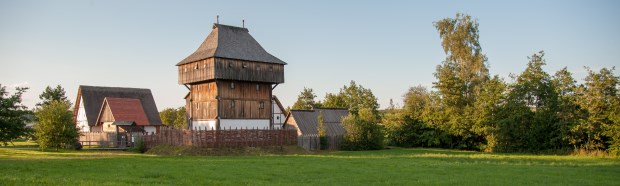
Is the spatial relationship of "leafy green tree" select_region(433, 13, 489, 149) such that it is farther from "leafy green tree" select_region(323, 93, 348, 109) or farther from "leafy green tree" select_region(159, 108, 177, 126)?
"leafy green tree" select_region(159, 108, 177, 126)

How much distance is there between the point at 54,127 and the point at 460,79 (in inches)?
1443

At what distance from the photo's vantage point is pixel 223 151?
39312 mm

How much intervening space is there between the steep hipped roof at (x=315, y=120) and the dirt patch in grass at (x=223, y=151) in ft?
38.9

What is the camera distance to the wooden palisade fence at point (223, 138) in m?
39.9

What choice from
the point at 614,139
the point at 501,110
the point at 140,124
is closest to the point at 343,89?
the point at 140,124

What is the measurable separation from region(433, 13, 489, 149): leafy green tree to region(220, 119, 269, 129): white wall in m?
16.8

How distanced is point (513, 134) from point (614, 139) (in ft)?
32.4

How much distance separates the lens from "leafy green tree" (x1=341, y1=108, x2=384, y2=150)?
4638 cm

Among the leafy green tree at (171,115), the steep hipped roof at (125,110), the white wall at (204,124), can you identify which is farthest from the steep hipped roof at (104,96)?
the leafy green tree at (171,115)

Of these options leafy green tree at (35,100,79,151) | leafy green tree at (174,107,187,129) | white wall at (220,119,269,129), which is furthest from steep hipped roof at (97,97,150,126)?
leafy green tree at (174,107,187,129)

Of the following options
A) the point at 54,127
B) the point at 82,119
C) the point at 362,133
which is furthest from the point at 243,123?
the point at 82,119

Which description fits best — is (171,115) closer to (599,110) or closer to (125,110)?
(125,110)

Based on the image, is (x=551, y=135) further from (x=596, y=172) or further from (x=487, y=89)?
(x=596, y=172)

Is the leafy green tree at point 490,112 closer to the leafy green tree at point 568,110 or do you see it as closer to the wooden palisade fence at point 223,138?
the leafy green tree at point 568,110
